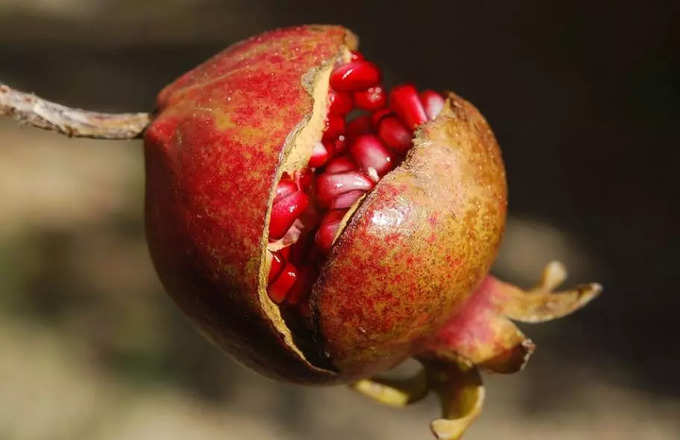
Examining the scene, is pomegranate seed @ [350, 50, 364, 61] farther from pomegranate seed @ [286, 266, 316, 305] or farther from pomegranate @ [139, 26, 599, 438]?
pomegranate seed @ [286, 266, 316, 305]

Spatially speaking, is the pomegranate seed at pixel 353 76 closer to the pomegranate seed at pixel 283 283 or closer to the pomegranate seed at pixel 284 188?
the pomegranate seed at pixel 284 188

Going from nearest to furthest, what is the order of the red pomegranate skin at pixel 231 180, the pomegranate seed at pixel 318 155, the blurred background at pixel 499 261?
the red pomegranate skin at pixel 231 180 < the pomegranate seed at pixel 318 155 < the blurred background at pixel 499 261

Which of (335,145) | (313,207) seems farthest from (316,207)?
(335,145)

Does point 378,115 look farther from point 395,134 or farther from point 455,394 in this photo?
point 455,394

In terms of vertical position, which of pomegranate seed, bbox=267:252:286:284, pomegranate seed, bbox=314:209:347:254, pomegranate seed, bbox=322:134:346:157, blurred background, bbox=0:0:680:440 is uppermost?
pomegranate seed, bbox=322:134:346:157

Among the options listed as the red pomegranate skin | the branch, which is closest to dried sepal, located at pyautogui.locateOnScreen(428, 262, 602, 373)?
the red pomegranate skin

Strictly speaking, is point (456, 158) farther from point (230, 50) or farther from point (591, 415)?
point (591, 415)

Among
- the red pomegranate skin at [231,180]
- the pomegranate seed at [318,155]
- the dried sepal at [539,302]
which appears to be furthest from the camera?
the dried sepal at [539,302]

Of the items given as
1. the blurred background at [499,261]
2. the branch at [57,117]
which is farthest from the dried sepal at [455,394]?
the blurred background at [499,261]
